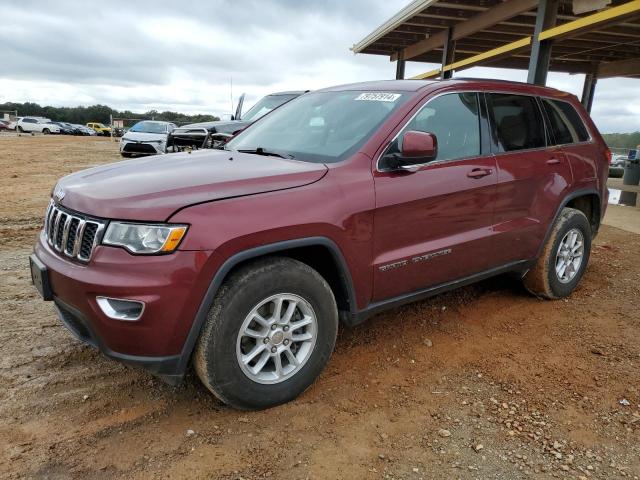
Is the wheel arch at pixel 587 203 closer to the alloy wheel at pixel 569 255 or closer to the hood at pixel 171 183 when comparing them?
the alloy wheel at pixel 569 255

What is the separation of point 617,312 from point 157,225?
3.93m

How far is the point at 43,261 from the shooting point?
2.72m

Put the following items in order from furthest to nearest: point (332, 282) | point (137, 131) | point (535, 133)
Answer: point (137, 131)
point (535, 133)
point (332, 282)

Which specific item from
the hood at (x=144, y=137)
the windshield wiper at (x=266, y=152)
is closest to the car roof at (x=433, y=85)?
the windshield wiper at (x=266, y=152)

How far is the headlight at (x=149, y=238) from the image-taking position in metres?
2.34

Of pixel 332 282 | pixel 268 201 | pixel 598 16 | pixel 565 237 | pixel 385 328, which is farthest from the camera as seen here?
pixel 598 16

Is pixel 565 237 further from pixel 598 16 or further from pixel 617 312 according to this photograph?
pixel 598 16

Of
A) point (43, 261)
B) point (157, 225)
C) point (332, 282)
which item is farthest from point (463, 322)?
point (43, 261)

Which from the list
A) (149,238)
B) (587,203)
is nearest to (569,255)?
(587,203)

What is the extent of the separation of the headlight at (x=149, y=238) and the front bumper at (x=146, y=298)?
0.12ft

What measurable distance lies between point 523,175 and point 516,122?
1.49ft

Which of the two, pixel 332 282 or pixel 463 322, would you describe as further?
pixel 463 322

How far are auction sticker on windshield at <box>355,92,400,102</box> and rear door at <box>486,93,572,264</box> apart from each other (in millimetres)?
861

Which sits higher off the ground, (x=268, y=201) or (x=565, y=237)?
(x=268, y=201)
